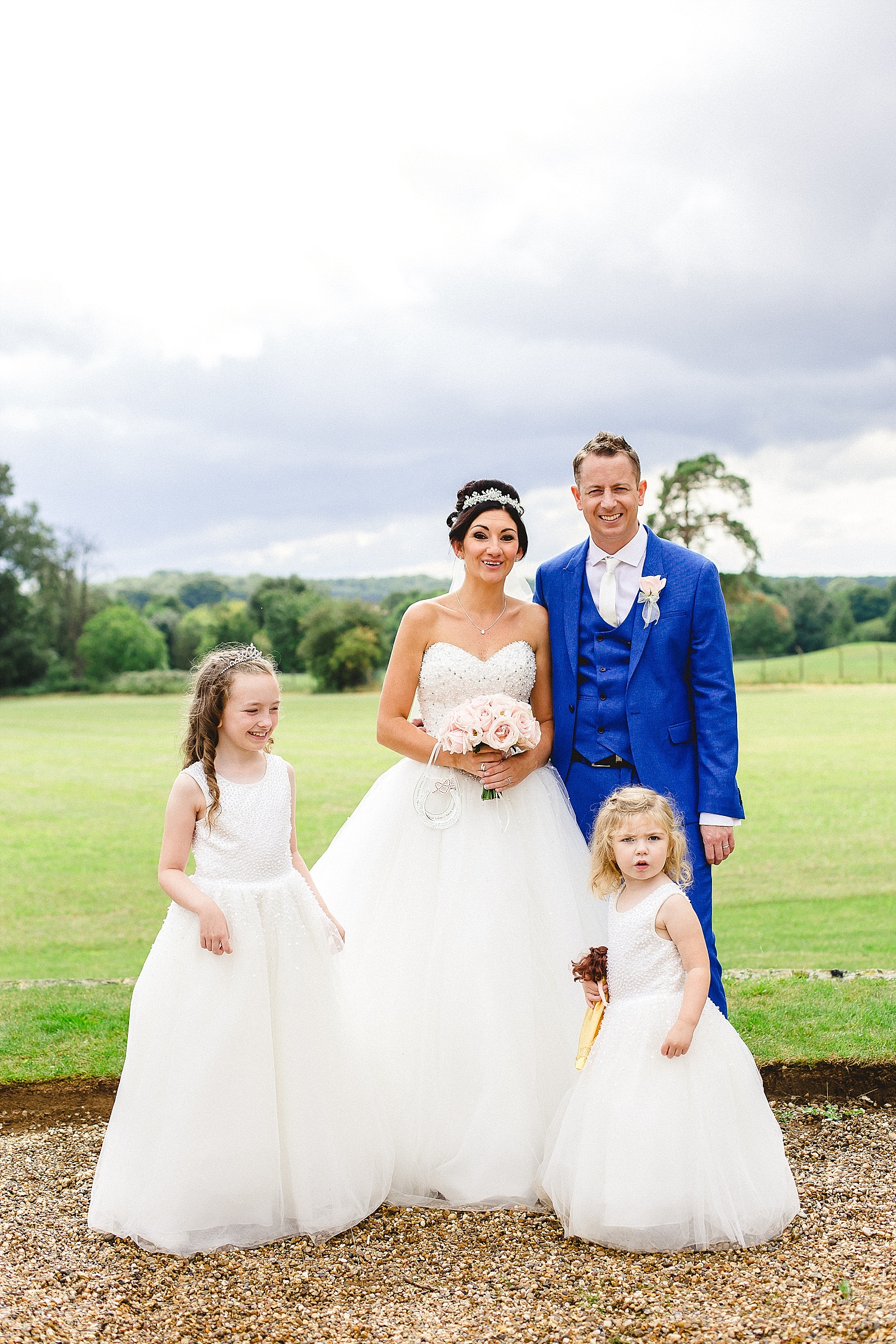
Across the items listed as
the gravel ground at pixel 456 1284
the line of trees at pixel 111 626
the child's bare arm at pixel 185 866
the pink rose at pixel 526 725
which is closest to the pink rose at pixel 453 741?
the pink rose at pixel 526 725

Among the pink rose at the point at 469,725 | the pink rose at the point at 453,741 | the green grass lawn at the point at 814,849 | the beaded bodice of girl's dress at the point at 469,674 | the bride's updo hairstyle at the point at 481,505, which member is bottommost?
the green grass lawn at the point at 814,849

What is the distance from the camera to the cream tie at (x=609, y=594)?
4797mm

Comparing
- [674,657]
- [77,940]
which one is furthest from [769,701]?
[674,657]

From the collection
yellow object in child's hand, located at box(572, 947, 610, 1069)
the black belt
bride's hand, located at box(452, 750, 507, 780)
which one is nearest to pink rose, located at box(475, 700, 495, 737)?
bride's hand, located at box(452, 750, 507, 780)

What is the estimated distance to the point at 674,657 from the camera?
15.7 ft

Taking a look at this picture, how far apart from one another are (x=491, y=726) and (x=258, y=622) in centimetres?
5862

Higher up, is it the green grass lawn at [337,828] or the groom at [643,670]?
the groom at [643,670]

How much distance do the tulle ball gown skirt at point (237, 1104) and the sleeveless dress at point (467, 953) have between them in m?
0.30

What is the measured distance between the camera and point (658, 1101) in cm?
401

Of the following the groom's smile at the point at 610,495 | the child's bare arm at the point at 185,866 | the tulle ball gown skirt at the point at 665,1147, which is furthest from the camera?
the groom's smile at the point at 610,495

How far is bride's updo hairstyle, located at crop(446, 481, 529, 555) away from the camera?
488 centimetres

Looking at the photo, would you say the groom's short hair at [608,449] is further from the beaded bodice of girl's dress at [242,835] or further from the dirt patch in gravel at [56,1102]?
the dirt patch in gravel at [56,1102]

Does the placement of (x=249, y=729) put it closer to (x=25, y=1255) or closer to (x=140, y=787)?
(x=25, y=1255)

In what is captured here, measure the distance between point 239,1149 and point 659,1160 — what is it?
159 centimetres
